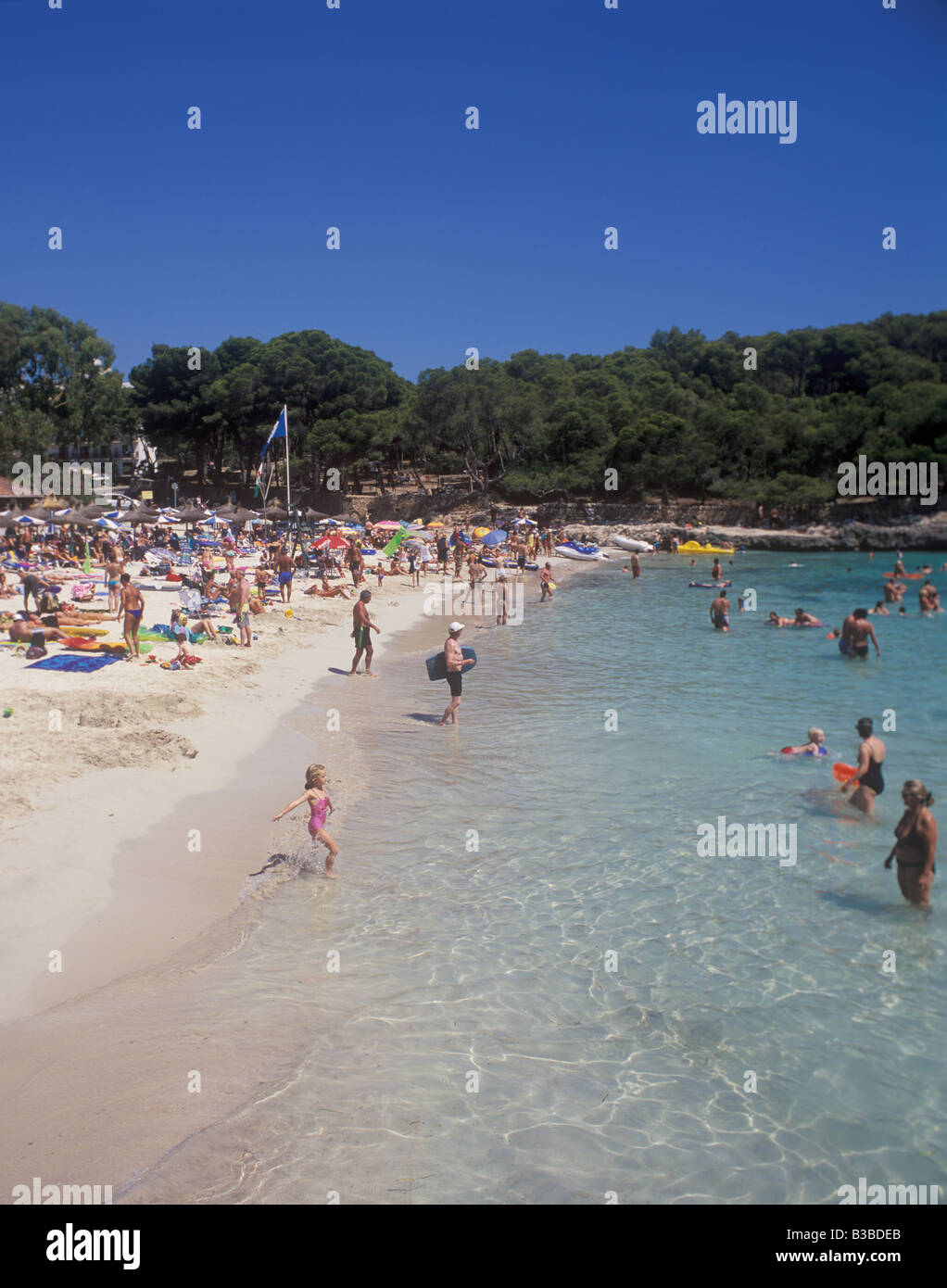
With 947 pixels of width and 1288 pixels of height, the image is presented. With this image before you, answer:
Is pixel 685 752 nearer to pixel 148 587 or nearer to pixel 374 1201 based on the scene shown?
pixel 374 1201

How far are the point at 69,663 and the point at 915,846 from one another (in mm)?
Answer: 10944

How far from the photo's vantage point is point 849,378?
5775 centimetres

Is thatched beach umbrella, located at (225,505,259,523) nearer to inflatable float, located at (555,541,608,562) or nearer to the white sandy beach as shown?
inflatable float, located at (555,541,608,562)

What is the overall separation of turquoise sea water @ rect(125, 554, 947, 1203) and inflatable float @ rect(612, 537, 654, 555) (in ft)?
109

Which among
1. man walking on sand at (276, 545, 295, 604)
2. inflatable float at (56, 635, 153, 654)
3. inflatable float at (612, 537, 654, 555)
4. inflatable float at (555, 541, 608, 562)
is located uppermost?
inflatable float at (612, 537, 654, 555)

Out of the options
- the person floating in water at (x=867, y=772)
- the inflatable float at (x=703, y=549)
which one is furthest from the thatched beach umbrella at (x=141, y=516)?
the person floating in water at (x=867, y=772)

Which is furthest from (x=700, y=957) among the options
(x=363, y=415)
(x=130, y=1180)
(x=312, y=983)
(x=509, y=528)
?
(x=363, y=415)

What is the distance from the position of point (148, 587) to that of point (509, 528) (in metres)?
26.2

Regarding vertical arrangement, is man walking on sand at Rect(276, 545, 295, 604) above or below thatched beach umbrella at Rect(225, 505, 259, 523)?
below

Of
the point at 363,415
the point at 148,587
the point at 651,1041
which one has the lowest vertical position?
the point at 651,1041

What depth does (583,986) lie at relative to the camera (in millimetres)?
5930

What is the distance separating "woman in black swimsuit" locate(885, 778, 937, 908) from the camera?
661 cm

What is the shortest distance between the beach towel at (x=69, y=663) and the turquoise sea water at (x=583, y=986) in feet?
11.2

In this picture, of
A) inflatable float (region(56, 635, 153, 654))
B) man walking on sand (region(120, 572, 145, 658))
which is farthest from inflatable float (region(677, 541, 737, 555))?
inflatable float (region(56, 635, 153, 654))
